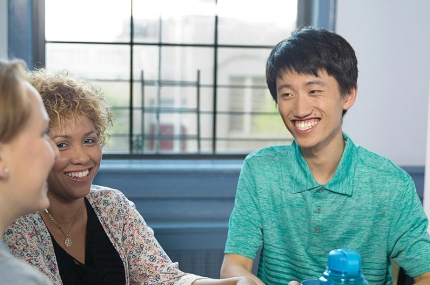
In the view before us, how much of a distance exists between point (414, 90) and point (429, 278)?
4.89 ft

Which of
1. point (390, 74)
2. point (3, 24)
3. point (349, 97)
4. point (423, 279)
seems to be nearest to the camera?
point (423, 279)

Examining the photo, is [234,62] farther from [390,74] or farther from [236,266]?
[236,266]

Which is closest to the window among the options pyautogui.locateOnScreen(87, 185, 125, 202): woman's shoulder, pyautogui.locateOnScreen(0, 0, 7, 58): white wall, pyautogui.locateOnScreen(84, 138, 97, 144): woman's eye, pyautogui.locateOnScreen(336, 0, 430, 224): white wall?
pyautogui.locateOnScreen(0, 0, 7, 58): white wall

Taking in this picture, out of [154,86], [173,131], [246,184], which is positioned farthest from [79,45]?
[246,184]

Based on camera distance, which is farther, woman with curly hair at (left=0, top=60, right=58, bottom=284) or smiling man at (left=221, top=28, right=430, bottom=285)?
smiling man at (left=221, top=28, right=430, bottom=285)

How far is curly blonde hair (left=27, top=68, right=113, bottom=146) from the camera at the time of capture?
67.4 inches

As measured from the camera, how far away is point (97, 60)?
9.91 ft

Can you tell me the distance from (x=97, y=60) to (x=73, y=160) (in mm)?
1399

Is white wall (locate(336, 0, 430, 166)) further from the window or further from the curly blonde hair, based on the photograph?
the curly blonde hair

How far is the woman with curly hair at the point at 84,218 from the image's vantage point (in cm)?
170

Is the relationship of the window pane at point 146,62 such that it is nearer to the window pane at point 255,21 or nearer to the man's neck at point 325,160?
the window pane at point 255,21

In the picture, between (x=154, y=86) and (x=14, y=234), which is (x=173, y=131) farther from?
(x=14, y=234)

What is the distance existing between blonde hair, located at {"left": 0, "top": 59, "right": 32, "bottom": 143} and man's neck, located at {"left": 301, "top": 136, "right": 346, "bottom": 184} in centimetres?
99

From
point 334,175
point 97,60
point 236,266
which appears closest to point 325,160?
point 334,175
